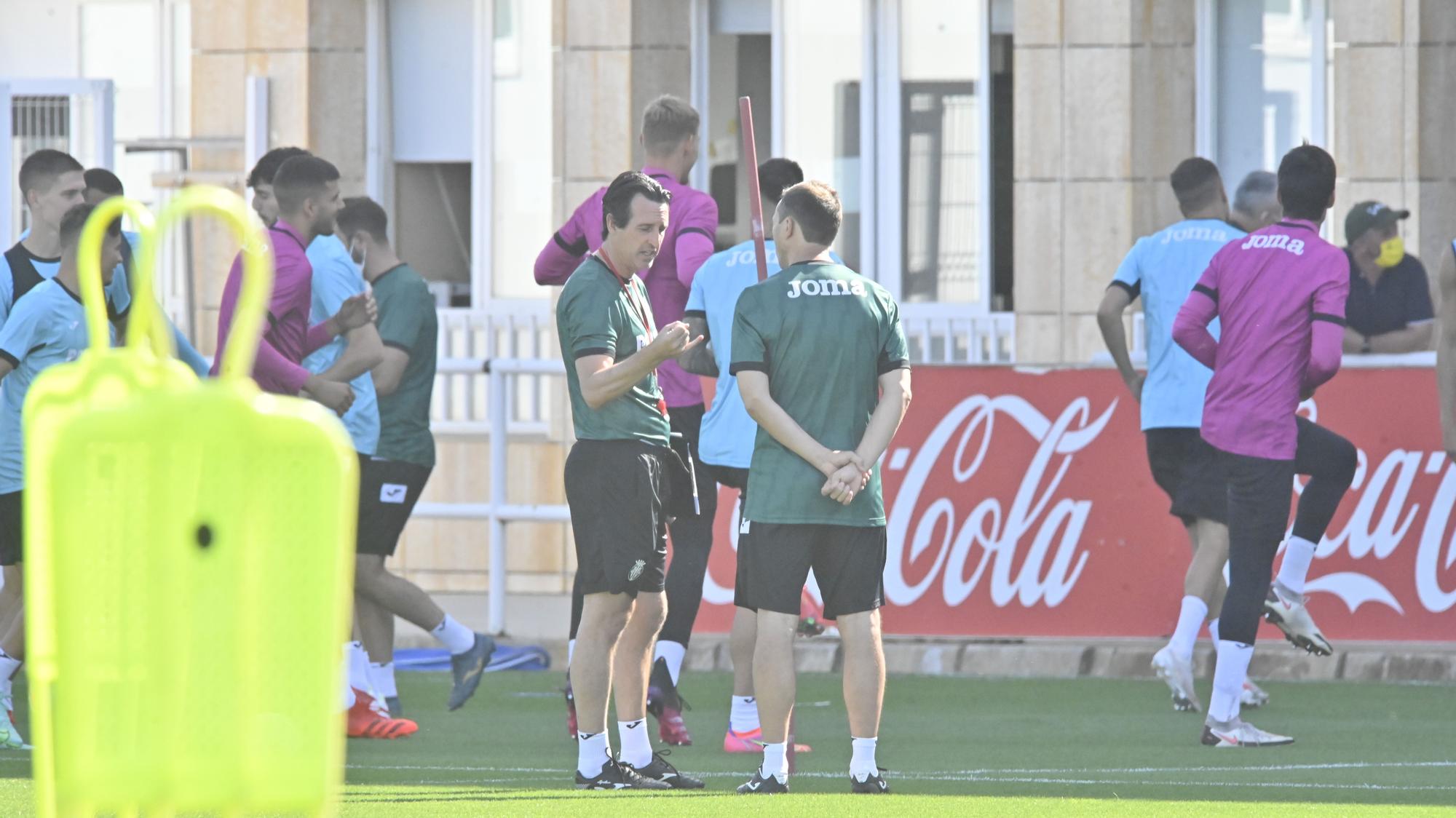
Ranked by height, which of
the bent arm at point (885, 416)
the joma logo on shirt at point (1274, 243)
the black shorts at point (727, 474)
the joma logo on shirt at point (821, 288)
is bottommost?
the black shorts at point (727, 474)

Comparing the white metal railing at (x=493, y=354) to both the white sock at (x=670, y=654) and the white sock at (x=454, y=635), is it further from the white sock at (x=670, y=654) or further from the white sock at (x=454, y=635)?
the white sock at (x=670, y=654)

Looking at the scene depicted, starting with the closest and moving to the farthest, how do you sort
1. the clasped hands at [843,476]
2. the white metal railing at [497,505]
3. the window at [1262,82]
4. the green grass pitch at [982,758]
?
the green grass pitch at [982,758]
the clasped hands at [843,476]
the white metal railing at [497,505]
the window at [1262,82]

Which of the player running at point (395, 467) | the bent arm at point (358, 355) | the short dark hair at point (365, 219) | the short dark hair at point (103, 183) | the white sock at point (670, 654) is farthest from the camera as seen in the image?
the short dark hair at point (365, 219)

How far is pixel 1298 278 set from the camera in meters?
9.17

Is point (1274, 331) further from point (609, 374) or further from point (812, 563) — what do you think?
point (609, 374)

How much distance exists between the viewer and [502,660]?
12977 mm

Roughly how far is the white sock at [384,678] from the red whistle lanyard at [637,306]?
290 cm

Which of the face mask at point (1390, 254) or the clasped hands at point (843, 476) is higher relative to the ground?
the face mask at point (1390, 254)

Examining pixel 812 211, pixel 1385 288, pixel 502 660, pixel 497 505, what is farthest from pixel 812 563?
pixel 497 505

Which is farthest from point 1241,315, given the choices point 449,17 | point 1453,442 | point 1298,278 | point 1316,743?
point 449,17

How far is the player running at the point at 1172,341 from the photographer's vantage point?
10.8m

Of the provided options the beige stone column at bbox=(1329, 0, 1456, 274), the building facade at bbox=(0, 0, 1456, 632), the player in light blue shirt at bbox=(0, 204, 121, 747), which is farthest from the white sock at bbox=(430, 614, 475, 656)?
the beige stone column at bbox=(1329, 0, 1456, 274)

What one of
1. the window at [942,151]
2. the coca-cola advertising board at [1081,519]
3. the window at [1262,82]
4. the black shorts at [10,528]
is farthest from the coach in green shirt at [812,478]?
the window at [942,151]

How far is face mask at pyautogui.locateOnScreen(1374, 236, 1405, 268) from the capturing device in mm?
12859
